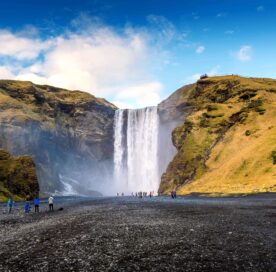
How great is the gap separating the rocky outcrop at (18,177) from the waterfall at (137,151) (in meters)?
51.1

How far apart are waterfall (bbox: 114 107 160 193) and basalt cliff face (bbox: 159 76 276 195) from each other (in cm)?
1950

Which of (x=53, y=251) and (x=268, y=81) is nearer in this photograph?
(x=53, y=251)

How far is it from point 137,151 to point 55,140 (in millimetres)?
46753

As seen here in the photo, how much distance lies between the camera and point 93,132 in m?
193

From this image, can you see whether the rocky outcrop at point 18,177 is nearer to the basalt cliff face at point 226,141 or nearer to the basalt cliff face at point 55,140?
the basalt cliff face at point 226,141

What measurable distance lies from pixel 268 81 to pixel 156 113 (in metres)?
46.3

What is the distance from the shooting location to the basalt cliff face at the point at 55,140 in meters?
170

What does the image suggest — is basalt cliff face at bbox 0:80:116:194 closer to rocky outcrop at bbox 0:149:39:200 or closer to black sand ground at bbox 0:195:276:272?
rocky outcrop at bbox 0:149:39:200

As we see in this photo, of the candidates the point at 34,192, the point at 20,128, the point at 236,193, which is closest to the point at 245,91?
the point at 236,193

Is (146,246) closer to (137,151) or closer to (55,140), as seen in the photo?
(137,151)

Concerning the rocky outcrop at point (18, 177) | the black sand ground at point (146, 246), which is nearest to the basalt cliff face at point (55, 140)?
the rocky outcrop at point (18, 177)

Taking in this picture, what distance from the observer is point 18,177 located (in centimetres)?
11181

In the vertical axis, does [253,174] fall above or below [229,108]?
below

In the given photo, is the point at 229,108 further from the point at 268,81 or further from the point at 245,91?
the point at 268,81
